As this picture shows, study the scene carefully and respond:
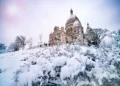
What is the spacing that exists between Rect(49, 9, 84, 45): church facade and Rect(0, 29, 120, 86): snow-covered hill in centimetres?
5

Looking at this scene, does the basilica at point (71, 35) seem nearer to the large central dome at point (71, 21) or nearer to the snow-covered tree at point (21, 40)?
the large central dome at point (71, 21)

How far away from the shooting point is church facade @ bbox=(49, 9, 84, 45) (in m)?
1.95

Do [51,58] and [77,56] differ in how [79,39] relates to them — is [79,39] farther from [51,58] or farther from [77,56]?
[51,58]

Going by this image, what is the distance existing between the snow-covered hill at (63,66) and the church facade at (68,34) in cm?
5

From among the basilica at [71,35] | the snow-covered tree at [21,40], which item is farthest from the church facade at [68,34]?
the snow-covered tree at [21,40]

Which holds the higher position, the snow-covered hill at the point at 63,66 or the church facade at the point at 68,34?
the church facade at the point at 68,34

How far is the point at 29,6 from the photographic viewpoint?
2020 millimetres

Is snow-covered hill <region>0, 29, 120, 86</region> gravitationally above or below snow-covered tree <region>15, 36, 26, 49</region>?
below

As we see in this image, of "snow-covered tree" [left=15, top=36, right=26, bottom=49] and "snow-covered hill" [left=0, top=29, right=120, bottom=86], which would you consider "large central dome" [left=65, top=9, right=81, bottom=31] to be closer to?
"snow-covered hill" [left=0, top=29, right=120, bottom=86]

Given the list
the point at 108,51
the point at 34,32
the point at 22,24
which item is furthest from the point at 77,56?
the point at 22,24

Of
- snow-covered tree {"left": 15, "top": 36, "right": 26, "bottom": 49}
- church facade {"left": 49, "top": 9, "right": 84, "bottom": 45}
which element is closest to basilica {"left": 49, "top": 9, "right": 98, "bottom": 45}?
church facade {"left": 49, "top": 9, "right": 84, "bottom": 45}

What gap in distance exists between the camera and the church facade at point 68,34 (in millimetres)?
1953

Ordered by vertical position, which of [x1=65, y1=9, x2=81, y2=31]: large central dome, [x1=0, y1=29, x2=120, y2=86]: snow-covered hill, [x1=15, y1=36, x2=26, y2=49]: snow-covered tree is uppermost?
[x1=65, y1=9, x2=81, y2=31]: large central dome

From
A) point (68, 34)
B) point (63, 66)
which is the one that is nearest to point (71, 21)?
point (68, 34)
